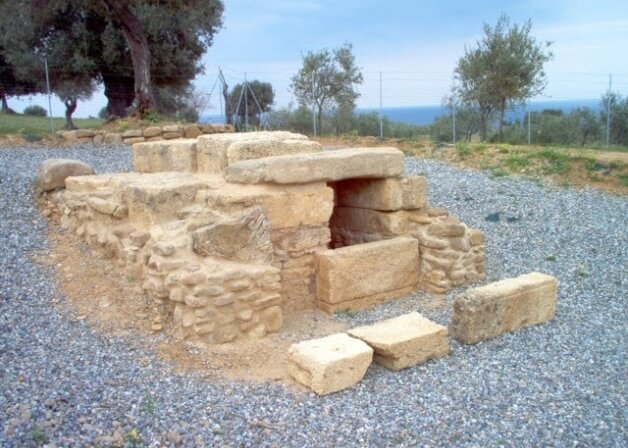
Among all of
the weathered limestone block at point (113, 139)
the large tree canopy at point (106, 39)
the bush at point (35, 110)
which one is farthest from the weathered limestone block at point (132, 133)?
the bush at point (35, 110)

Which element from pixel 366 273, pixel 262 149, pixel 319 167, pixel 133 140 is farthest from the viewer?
pixel 133 140

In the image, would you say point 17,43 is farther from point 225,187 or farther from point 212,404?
point 212,404

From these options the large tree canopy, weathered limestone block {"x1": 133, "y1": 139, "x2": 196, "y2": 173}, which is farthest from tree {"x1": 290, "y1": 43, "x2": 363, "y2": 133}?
weathered limestone block {"x1": 133, "y1": 139, "x2": 196, "y2": 173}

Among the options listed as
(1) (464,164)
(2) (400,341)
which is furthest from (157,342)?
(1) (464,164)

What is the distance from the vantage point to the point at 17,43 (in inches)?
695

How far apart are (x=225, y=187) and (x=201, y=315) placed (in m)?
1.55

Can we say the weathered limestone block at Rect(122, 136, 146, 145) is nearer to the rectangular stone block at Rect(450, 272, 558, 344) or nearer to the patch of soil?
the patch of soil

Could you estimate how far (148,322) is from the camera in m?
5.15

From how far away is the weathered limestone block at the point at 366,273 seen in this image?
5746 mm

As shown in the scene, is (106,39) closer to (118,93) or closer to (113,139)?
(118,93)

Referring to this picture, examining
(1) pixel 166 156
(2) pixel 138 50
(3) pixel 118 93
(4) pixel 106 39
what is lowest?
(1) pixel 166 156

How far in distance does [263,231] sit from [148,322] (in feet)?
4.27

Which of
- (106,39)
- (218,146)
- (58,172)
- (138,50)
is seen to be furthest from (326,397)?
(106,39)

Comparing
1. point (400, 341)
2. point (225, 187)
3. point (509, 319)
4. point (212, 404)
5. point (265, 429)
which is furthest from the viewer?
point (225, 187)
